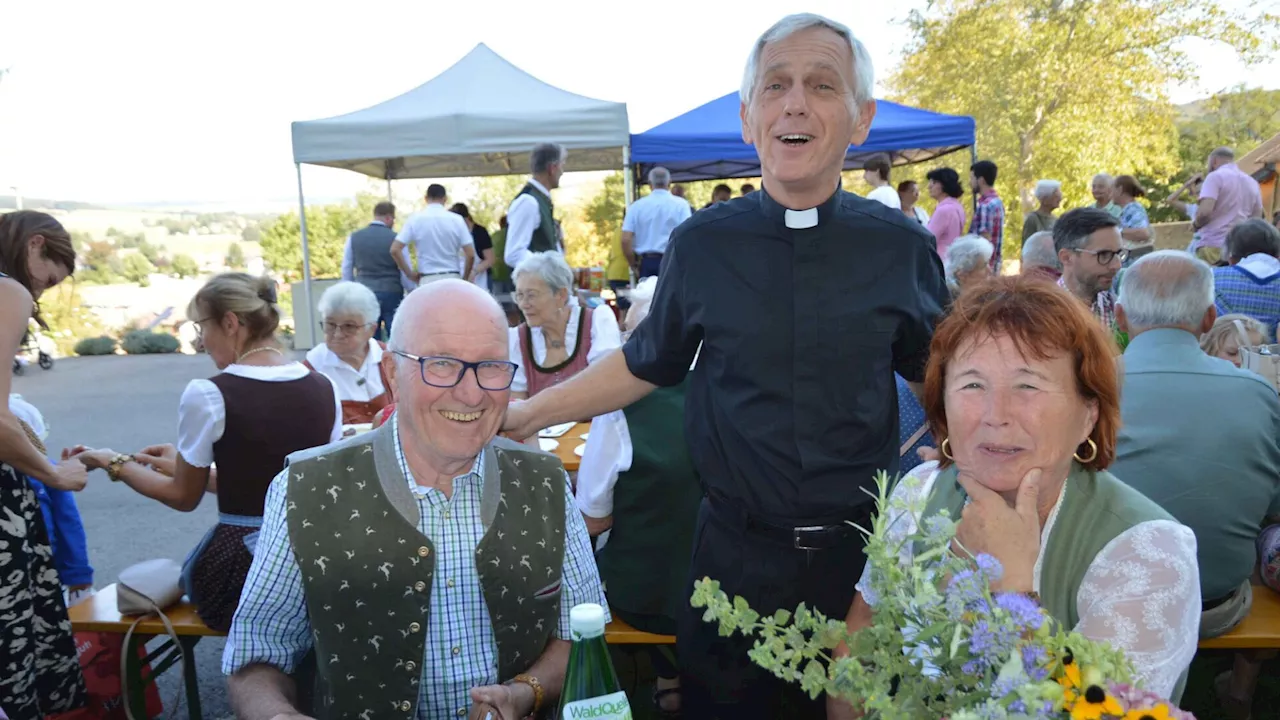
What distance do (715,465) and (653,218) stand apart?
24.9ft

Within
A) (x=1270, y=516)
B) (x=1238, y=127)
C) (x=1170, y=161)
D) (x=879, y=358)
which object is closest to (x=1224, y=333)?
(x=1270, y=516)

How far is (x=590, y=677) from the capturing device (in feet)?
4.17

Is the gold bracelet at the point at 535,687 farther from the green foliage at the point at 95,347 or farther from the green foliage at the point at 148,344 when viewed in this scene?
the green foliage at the point at 95,347

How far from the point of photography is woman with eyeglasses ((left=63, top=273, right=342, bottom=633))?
2840 mm

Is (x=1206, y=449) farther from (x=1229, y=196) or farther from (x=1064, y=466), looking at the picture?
(x=1229, y=196)

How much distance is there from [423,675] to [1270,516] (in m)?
2.99

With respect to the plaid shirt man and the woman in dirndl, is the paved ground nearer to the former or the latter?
the woman in dirndl

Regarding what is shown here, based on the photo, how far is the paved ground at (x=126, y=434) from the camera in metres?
4.82

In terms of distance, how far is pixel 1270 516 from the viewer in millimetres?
3037

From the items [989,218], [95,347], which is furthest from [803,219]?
[95,347]

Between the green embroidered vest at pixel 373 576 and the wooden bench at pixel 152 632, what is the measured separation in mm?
1219

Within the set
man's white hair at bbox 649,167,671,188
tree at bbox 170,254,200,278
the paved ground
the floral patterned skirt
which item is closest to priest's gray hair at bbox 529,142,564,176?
man's white hair at bbox 649,167,671,188

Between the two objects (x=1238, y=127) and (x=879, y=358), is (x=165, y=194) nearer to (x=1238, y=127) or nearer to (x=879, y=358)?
(x=1238, y=127)

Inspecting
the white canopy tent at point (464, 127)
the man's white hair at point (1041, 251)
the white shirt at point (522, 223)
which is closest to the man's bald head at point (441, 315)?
the man's white hair at point (1041, 251)
